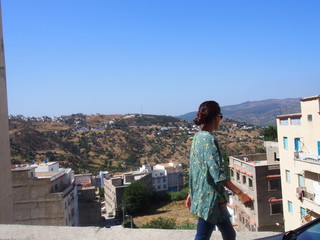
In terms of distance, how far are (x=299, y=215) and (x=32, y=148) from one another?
193ft

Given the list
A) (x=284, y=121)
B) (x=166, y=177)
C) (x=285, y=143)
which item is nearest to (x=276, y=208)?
(x=285, y=143)

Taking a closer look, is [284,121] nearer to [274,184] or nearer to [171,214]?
[274,184]

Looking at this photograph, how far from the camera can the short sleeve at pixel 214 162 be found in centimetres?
246

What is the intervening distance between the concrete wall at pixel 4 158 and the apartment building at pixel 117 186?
3465 cm

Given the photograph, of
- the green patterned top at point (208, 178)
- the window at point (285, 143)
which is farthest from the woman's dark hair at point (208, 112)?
the window at point (285, 143)

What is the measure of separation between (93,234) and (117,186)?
36643 millimetres

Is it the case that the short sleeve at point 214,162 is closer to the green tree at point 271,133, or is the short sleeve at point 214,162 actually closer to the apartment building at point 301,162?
the apartment building at point 301,162

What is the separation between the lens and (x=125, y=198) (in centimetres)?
3741

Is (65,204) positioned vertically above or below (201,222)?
below

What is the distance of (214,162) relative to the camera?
8.16ft

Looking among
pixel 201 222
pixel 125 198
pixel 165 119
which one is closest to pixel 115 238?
pixel 201 222

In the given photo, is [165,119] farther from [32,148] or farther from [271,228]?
[271,228]

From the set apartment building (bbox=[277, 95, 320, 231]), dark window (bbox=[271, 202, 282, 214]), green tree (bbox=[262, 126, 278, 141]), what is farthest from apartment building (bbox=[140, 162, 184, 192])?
apartment building (bbox=[277, 95, 320, 231])

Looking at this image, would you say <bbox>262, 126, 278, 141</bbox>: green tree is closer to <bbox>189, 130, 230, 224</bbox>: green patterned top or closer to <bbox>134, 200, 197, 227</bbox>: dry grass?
<bbox>134, 200, 197, 227</bbox>: dry grass
